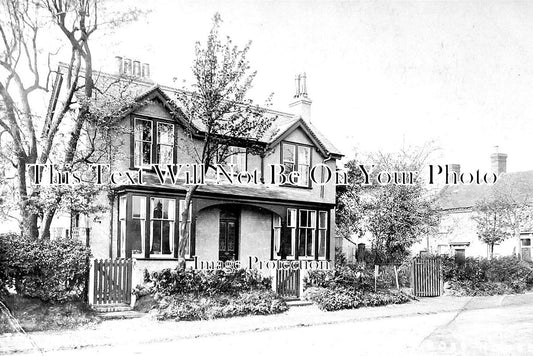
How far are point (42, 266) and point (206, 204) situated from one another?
894cm

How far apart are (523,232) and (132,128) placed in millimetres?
29277

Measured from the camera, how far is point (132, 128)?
64.4 feet

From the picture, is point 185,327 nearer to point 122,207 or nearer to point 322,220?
point 122,207

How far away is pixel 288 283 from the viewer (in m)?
17.6

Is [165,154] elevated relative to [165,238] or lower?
elevated

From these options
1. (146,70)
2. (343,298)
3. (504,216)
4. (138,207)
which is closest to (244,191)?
(138,207)

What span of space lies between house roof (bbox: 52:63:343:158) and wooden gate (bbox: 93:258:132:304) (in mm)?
5879

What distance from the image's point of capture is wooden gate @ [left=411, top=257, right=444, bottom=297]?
68.6 feet

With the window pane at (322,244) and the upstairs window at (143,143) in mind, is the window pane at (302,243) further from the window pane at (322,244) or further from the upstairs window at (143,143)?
the upstairs window at (143,143)

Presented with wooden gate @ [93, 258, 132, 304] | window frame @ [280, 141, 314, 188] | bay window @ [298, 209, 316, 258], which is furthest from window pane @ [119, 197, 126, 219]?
bay window @ [298, 209, 316, 258]

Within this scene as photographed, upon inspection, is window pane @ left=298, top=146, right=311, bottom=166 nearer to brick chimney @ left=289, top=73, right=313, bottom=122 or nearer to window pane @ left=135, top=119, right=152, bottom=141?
brick chimney @ left=289, top=73, right=313, bottom=122

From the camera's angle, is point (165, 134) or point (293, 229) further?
point (293, 229)

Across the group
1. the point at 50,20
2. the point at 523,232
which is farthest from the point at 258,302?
the point at 523,232

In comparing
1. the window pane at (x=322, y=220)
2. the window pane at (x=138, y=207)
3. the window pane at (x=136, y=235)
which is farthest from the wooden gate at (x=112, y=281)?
the window pane at (x=322, y=220)
